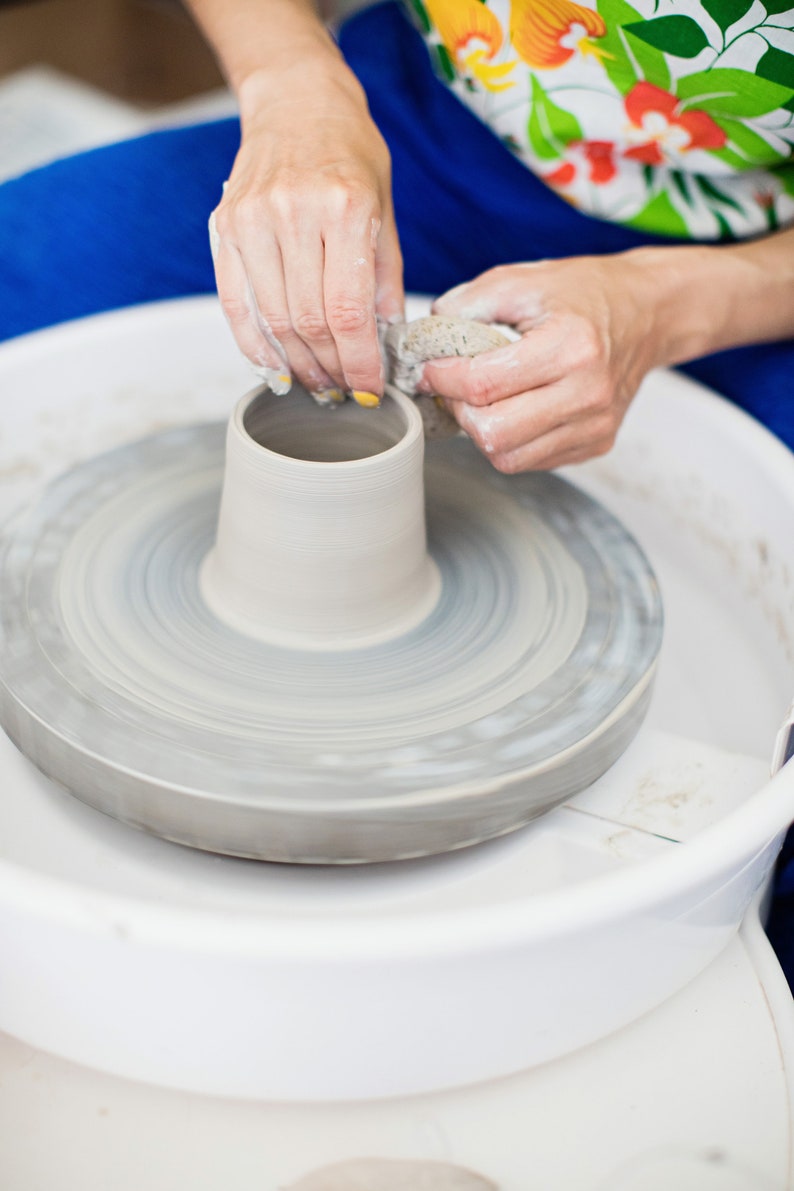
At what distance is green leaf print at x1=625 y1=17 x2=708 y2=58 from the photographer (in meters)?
1.17

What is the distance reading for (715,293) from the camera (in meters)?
1.27

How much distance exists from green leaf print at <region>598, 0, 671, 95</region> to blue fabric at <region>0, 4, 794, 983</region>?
0.68 ft

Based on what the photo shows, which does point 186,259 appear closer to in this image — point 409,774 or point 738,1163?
point 409,774

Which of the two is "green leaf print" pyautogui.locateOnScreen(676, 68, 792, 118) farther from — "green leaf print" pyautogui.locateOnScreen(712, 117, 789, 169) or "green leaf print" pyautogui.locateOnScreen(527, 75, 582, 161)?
"green leaf print" pyautogui.locateOnScreen(527, 75, 582, 161)

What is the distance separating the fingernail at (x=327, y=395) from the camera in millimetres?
1112

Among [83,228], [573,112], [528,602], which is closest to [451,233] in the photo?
[573,112]

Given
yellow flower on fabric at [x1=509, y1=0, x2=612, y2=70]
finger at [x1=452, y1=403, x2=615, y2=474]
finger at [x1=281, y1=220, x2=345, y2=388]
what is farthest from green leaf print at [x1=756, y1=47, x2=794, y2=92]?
finger at [x1=281, y1=220, x2=345, y2=388]

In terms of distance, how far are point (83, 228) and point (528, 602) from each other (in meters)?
0.77

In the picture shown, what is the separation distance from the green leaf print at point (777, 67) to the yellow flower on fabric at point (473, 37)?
0.28 m

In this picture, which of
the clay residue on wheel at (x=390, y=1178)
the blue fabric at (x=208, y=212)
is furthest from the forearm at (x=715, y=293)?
the clay residue on wheel at (x=390, y=1178)

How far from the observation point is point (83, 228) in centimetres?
146

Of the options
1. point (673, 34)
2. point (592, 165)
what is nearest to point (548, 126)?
point (592, 165)

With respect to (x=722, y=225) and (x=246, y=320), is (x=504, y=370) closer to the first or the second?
(x=246, y=320)

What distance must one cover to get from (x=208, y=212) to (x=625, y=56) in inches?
21.7
